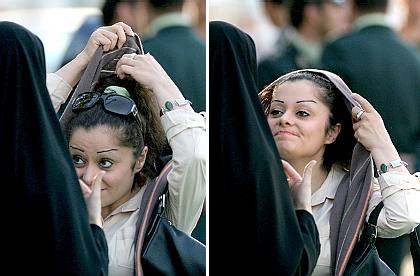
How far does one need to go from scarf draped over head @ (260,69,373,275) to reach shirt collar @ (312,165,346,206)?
15 mm

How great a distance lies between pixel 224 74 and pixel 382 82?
1.84ft

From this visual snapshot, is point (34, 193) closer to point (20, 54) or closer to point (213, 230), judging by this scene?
point (20, 54)

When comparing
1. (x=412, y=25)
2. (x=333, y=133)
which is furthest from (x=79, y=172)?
(x=412, y=25)

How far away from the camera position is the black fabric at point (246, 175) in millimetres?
3350

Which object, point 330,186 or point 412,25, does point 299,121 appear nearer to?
point 330,186

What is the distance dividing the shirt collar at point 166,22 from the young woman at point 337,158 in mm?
370

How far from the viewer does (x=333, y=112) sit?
11.2 ft

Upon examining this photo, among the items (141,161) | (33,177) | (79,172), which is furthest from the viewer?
(141,161)

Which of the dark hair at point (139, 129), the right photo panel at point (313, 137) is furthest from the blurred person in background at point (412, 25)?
the dark hair at point (139, 129)

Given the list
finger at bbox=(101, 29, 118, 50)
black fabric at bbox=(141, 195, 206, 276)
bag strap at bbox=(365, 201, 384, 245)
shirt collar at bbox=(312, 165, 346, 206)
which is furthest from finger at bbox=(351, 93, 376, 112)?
finger at bbox=(101, 29, 118, 50)

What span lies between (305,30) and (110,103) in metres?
0.72

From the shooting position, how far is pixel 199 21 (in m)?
3.42

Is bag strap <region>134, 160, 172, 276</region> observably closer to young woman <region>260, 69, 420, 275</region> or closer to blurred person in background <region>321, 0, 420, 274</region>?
young woman <region>260, 69, 420, 275</region>

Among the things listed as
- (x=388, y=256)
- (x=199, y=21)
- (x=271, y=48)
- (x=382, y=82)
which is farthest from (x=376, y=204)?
(x=199, y=21)
